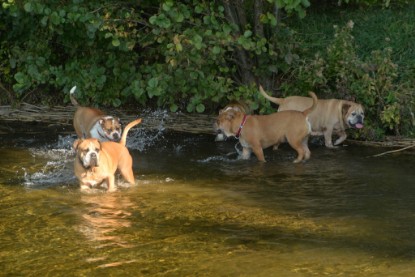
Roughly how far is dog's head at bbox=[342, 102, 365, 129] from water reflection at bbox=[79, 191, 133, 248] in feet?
12.9

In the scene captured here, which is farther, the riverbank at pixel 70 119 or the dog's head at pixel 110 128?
the riverbank at pixel 70 119

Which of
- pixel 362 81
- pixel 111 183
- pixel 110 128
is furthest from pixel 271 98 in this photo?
pixel 111 183

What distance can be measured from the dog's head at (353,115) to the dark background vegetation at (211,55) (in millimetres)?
327

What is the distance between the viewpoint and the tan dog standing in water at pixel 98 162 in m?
8.95

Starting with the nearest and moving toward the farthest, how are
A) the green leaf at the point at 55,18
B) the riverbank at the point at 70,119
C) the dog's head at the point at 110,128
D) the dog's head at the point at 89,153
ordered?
the dog's head at the point at 89,153 → the dog's head at the point at 110,128 → the green leaf at the point at 55,18 → the riverbank at the point at 70,119

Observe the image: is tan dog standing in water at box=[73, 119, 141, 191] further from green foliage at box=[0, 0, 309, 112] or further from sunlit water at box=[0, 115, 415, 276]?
green foliage at box=[0, 0, 309, 112]

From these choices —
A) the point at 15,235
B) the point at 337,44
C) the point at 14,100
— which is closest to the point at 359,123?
the point at 337,44

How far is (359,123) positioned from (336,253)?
486 centimetres

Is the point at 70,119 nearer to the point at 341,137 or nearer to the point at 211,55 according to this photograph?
the point at 211,55

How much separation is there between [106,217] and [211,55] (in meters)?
4.62

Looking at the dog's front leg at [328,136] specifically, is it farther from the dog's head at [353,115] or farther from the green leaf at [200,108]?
the green leaf at [200,108]

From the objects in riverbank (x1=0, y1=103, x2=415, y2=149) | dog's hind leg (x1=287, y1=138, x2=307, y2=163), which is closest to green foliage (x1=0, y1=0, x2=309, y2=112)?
riverbank (x1=0, y1=103, x2=415, y2=149)

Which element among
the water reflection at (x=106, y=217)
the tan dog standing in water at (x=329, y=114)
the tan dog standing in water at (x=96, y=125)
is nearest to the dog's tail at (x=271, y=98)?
the tan dog standing in water at (x=329, y=114)

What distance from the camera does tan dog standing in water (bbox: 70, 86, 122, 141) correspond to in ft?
36.2
